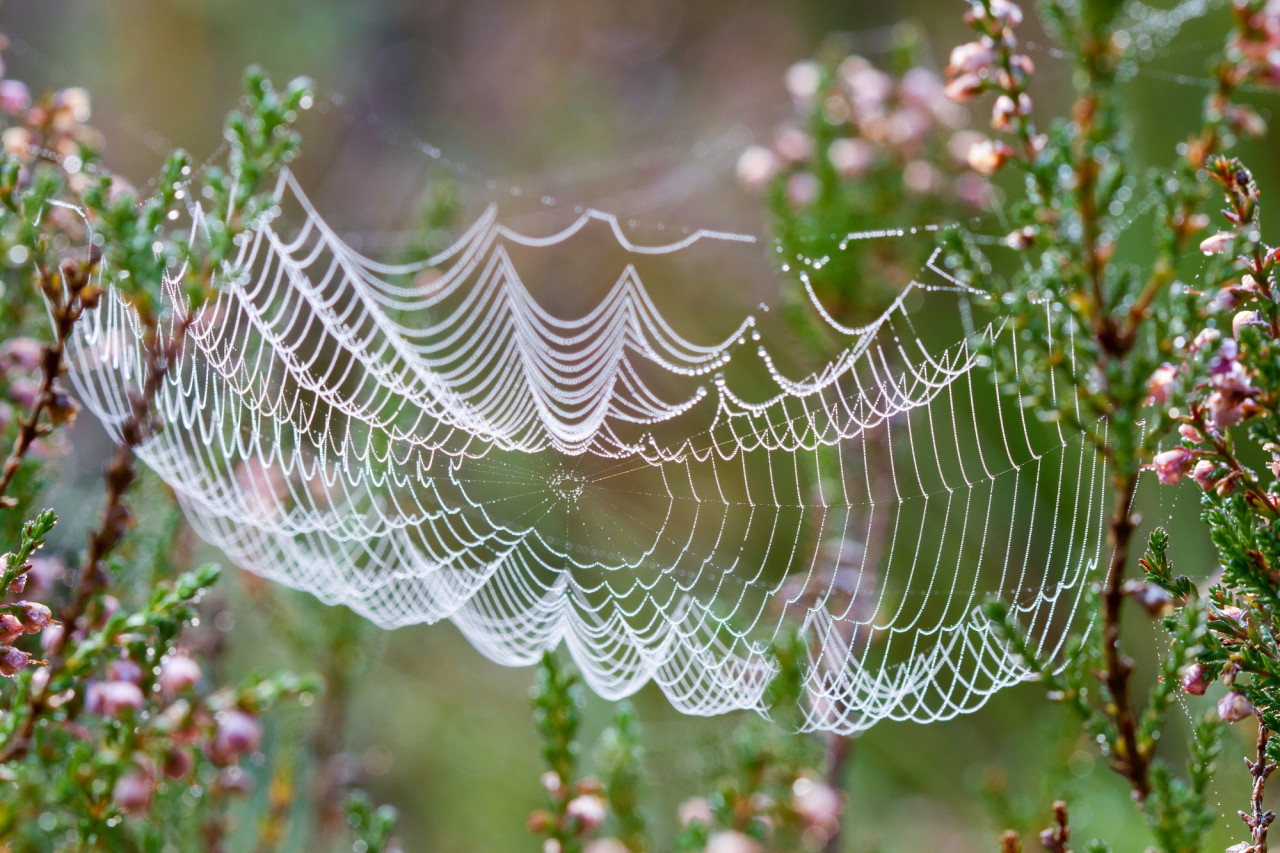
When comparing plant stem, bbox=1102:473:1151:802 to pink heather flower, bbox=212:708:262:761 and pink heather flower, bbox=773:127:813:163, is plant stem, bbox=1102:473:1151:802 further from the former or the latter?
pink heather flower, bbox=773:127:813:163

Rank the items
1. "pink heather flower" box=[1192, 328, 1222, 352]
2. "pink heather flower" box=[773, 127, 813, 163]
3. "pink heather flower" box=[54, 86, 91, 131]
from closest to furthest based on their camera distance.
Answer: "pink heather flower" box=[1192, 328, 1222, 352], "pink heather flower" box=[54, 86, 91, 131], "pink heather flower" box=[773, 127, 813, 163]

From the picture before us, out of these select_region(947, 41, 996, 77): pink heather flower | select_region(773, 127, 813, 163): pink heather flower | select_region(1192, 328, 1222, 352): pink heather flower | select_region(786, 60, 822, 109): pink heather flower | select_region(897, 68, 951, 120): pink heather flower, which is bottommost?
select_region(1192, 328, 1222, 352): pink heather flower

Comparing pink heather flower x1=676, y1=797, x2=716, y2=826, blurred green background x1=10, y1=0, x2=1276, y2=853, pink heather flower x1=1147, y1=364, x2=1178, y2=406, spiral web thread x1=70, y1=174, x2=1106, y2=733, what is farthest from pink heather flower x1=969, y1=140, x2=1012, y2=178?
blurred green background x1=10, y1=0, x2=1276, y2=853

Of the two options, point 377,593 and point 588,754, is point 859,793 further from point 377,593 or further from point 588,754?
point 377,593

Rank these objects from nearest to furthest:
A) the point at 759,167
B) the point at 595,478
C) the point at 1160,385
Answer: the point at 1160,385, the point at 759,167, the point at 595,478

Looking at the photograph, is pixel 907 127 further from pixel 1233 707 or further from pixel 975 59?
pixel 1233 707

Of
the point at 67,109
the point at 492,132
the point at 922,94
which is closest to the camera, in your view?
the point at 67,109

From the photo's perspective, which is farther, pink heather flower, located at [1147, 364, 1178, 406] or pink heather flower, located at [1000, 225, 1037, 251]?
pink heather flower, located at [1000, 225, 1037, 251]

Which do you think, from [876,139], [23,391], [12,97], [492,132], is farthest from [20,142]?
[492,132]
